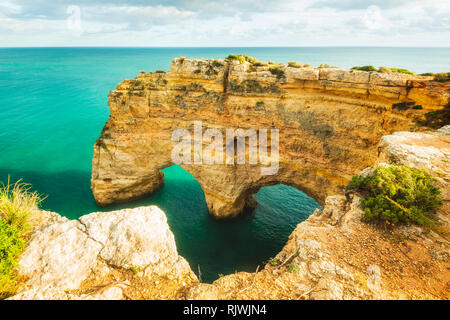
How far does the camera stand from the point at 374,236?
250 inches

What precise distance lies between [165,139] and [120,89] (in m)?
5.26

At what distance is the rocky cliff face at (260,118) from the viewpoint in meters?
13.9

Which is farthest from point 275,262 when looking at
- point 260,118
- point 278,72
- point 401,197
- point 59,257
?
point 278,72

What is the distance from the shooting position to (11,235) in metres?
4.66

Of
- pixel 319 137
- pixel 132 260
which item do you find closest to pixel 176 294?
pixel 132 260

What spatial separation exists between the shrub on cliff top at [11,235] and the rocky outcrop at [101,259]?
0.51 ft

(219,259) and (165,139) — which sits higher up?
(165,139)

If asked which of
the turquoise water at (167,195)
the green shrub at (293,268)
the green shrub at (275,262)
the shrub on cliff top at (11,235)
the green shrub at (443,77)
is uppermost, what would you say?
the green shrub at (443,77)

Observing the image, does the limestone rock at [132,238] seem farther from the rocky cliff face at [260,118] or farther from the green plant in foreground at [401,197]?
the rocky cliff face at [260,118]

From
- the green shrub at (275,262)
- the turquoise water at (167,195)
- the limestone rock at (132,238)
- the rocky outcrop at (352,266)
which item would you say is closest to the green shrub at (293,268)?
the rocky outcrop at (352,266)

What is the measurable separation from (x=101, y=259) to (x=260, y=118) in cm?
1442

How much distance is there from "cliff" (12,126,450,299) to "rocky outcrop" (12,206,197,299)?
0.05 feet

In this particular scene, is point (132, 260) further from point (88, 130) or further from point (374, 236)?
point (88, 130)

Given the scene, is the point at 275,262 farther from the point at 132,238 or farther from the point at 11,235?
the point at 11,235
